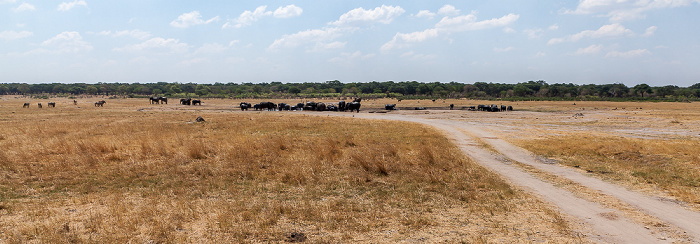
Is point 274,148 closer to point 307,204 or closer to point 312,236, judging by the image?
point 307,204

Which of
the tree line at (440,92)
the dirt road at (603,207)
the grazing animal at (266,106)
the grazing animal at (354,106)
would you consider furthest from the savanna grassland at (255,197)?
the tree line at (440,92)

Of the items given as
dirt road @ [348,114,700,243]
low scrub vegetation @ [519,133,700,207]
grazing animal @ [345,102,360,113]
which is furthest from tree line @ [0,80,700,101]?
dirt road @ [348,114,700,243]

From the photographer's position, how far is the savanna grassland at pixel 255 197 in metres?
7.96

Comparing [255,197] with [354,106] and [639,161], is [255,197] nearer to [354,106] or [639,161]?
[639,161]

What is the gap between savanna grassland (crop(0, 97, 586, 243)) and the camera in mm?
7957

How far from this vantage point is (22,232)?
7754 mm

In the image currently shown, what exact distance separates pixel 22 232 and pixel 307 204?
5923 millimetres

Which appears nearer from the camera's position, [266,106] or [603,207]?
[603,207]

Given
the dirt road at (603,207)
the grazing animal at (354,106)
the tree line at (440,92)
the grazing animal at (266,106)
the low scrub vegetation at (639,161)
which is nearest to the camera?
the dirt road at (603,207)

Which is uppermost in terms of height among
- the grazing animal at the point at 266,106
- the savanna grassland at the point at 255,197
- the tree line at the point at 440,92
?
the tree line at the point at 440,92

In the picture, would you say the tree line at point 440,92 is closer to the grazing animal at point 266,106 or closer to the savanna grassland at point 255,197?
the grazing animal at point 266,106

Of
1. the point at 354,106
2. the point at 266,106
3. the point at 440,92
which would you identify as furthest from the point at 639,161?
the point at 440,92

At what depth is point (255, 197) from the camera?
35.7ft

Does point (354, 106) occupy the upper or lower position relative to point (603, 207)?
upper
